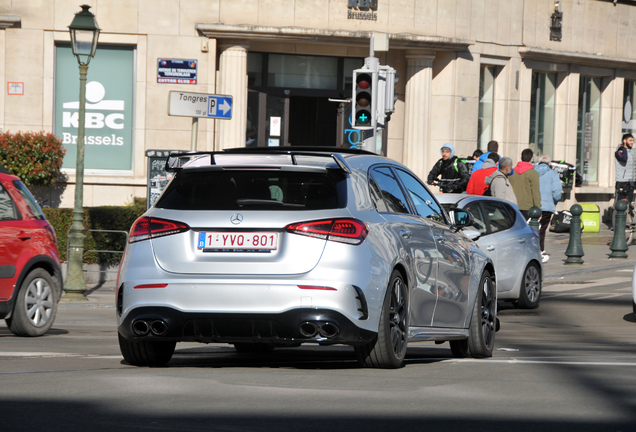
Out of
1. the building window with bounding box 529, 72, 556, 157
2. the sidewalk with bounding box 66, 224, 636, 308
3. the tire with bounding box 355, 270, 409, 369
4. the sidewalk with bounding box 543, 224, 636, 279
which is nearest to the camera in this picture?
the tire with bounding box 355, 270, 409, 369

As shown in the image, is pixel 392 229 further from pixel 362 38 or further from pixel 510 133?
pixel 510 133

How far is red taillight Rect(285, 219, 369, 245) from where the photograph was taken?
20.7ft

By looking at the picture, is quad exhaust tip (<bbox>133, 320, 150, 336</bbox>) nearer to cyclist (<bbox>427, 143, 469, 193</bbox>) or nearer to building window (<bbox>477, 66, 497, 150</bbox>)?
cyclist (<bbox>427, 143, 469, 193</bbox>)

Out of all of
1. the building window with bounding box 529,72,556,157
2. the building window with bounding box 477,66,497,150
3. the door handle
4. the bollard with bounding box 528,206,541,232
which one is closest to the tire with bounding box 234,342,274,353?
the door handle

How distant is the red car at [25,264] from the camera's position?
947cm

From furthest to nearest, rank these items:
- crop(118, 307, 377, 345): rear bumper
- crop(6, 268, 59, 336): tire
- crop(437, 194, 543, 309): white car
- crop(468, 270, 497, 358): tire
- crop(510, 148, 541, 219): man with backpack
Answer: crop(510, 148, 541, 219): man with backpack, crop(437, 194, 543, 309): white car, crop(6, 268, 59, 336): tire, crop(468, 270, 497, 358): tire, crop(118, 307, 377, 345): rear bumper

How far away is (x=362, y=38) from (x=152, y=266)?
1668 cm

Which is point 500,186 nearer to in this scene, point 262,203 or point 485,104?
point 485,104

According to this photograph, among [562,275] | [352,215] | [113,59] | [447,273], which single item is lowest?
[562,275]

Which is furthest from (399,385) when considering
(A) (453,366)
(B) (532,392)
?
(A) (453,366)

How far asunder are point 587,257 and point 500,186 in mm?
5014

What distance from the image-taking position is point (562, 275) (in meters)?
17.4

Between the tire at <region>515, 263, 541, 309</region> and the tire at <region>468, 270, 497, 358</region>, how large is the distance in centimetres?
463

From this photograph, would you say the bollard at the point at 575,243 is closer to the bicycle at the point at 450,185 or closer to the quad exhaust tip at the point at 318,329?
the bicycle at the point at 450,185
